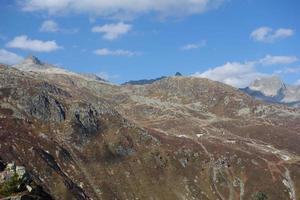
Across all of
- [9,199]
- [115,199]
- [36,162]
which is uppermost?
[9,199]

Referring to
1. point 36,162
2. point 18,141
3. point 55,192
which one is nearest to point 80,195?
point 55,192

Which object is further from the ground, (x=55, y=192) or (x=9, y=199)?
(x=9, y=199)

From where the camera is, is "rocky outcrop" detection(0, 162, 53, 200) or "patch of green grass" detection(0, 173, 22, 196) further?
"patch of green grass" detection(0, 173, 22, 196)

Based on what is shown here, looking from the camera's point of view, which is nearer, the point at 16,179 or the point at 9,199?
the point at 9,199

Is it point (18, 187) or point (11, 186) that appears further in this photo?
point (18, 187)

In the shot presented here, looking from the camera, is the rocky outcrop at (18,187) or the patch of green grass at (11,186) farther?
the patch of green grass at (11,186)

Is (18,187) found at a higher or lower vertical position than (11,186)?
lower

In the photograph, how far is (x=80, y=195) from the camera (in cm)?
18238

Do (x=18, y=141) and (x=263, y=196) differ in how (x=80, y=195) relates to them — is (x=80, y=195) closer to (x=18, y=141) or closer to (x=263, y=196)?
(x=18, y=141)

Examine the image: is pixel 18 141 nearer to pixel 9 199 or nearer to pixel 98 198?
pixel 98 198

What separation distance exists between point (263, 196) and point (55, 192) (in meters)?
83.1

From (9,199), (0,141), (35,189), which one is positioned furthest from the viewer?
(0,141)

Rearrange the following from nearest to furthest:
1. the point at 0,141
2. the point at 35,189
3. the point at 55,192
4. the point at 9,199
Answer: the point at 9,199, the point at 35,189, the point at 55,192, the point at 0,141

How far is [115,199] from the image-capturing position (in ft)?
642
